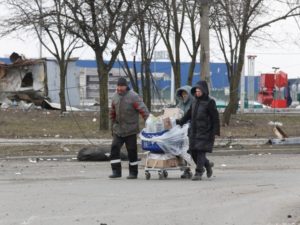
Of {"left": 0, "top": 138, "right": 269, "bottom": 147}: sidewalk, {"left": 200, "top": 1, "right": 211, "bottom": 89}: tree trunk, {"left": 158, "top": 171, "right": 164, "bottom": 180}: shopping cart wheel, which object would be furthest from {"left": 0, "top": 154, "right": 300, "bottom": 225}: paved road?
{"left": 200, "top": 1, "right": 211, "bottom": 89}: tree trunk

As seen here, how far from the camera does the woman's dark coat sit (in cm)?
1241

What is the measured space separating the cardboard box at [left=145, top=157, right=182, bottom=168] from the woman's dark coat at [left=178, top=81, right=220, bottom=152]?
1.32ft

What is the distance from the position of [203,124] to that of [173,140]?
0.64 meters

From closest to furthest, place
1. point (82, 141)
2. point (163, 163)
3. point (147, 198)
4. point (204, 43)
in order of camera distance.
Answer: point (147, 198) → point (163, 163) → point (82, 141) → point (204, 43)

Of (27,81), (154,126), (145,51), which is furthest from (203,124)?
(27,81)

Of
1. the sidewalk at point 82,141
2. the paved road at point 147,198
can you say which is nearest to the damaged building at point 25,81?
the sidewalk at point 82,141

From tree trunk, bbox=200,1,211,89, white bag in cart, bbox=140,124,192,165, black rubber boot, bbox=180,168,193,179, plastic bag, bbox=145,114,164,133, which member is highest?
tree trunk, bbox=200,1,211,89

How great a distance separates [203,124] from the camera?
12461 mm

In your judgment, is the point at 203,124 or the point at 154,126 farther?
the point at 154,126

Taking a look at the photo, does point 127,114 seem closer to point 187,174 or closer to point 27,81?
point 187,174

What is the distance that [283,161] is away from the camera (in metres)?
16.9

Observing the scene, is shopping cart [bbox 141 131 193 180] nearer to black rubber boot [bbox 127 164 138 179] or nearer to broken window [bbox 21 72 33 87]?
black rubber boot [bbox 127 164 138 179]

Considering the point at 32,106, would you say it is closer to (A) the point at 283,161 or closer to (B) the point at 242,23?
(B) the point at 242,23

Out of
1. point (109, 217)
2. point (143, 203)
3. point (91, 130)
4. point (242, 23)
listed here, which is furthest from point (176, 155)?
point (242, 23)
